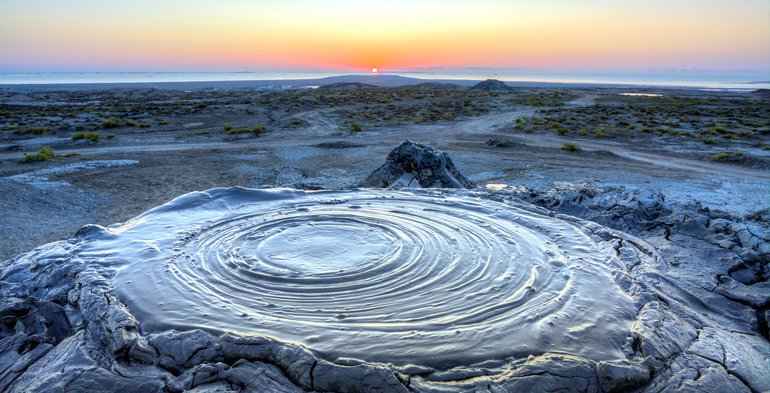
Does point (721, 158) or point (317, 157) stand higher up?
point (721, 158)

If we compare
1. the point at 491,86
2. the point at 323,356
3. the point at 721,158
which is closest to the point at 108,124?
the point at 323,356

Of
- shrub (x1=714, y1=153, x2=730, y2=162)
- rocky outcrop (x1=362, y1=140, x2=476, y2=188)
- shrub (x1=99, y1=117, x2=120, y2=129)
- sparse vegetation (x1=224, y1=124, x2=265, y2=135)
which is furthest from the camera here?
shrub (x1=99, y1=117, x2=120, y2=129)

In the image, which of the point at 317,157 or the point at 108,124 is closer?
the point at 317,157

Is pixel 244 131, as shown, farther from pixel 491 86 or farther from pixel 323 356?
pixel 491 86

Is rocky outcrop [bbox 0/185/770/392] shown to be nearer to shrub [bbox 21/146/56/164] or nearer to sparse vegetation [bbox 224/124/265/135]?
shrub [bbox 21/146/56/164]

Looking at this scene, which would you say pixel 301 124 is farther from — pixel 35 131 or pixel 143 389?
pixel 143 389

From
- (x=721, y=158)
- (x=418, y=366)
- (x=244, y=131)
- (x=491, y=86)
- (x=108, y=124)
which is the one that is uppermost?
(x=491, y=86)

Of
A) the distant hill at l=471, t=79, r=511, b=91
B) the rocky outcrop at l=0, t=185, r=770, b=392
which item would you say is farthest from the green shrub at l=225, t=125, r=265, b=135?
the distant hill at l=471, t=79, r=511, b=91
